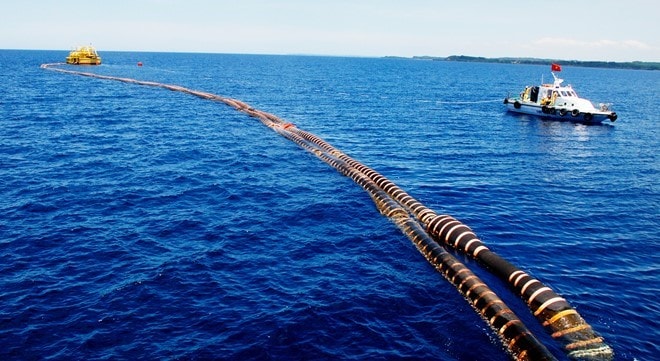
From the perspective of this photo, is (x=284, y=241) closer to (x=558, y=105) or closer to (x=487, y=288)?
(x=487, y=288)

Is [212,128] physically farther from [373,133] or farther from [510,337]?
[510,337]

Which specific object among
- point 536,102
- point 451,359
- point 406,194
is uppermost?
point 536,102

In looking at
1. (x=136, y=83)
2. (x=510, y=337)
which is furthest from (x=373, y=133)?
(x=136, y=83)

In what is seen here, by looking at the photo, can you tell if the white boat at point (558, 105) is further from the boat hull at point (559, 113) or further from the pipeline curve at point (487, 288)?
the pipeline curve at point (487, 288)

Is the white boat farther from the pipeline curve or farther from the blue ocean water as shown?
the pipeline curve

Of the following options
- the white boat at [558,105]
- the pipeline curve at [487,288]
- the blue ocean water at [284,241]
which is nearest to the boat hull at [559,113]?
the white boat at [558,105]

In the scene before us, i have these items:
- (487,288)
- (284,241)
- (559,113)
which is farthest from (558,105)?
(284,241)

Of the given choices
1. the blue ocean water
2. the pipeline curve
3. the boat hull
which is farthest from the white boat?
the pipeline curve
